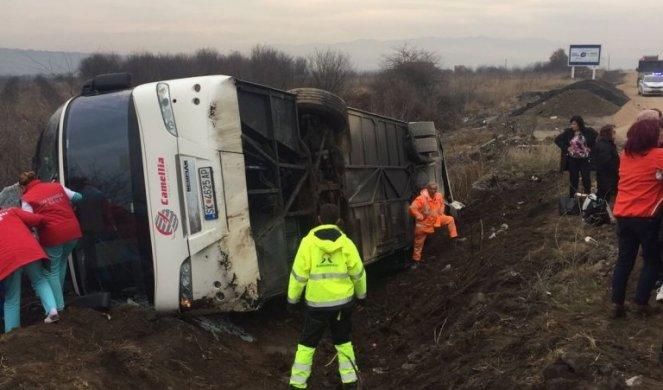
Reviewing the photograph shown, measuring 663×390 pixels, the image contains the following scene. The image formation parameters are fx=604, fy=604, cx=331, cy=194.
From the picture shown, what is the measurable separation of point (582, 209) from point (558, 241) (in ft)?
3.54

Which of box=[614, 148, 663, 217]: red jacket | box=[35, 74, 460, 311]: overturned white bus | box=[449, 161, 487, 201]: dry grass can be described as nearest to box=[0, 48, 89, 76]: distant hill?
box=[35, 74, 460, 311]: overturned white bus

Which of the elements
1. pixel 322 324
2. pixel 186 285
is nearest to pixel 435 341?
pixel 322 324

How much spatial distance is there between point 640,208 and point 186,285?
3510 mm

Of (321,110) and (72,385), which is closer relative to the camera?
(72,385)

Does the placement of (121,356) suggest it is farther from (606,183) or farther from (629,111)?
(629,111)

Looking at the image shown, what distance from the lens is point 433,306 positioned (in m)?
6.61

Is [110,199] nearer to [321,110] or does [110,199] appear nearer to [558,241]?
[321,110]

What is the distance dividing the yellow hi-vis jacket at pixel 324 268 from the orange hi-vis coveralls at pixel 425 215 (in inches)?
180

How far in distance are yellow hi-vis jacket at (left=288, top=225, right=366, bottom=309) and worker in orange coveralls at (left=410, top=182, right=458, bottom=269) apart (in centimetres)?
458

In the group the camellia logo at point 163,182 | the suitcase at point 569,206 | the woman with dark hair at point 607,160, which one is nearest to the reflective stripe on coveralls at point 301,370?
the camellia logo at point 163,182

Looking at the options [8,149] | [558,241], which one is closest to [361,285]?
[558,241]

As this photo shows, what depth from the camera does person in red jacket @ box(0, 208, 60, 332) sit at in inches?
186

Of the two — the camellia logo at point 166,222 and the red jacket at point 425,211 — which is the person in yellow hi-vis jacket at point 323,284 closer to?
the camellia logo at point 166,222

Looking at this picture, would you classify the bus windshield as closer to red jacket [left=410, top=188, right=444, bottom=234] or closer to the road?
red jacket [left=410, top=188, right=444, bottom=234]
